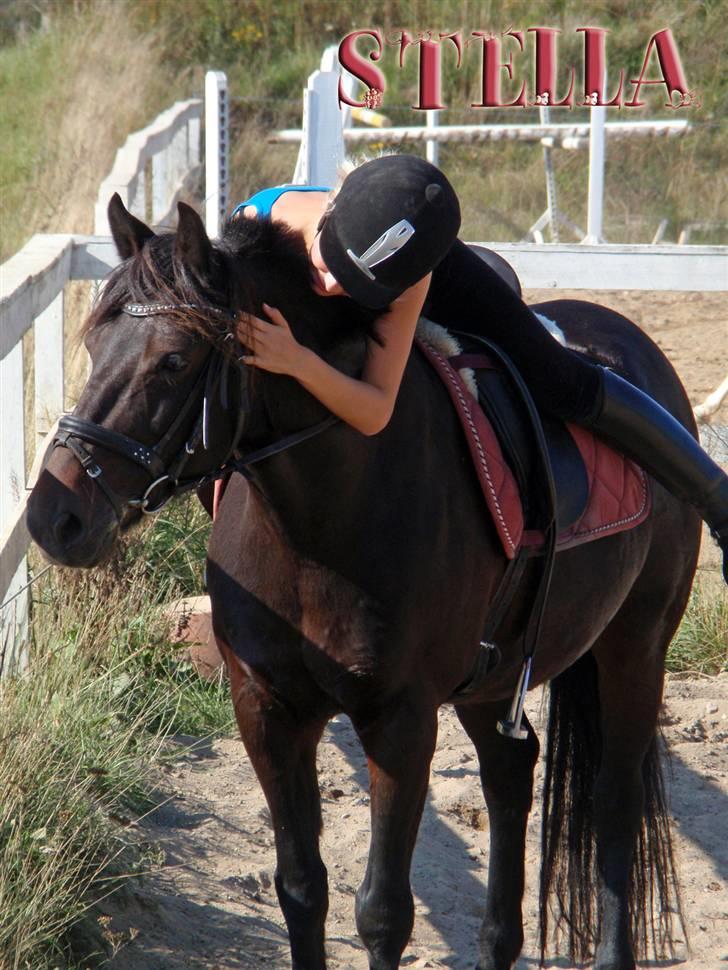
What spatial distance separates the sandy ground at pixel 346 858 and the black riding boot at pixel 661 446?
3.92ft

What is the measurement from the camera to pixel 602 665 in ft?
11.3

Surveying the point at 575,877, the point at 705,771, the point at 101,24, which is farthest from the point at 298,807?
the point at 101,24

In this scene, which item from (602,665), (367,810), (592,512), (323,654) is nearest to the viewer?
(323,654)

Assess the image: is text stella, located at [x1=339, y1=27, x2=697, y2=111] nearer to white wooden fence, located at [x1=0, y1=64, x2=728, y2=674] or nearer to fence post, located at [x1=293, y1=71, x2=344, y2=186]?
fence post, located at [x1=293, y1=71, x2=344, y2=186]

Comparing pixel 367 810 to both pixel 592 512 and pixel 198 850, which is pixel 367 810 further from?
pixel 592 512

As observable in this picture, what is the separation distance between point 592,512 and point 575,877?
116 cm

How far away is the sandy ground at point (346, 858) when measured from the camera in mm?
3182

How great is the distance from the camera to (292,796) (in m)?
2.61

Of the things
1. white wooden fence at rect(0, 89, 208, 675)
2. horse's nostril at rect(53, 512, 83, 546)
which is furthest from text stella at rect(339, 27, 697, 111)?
horse's nostril at rect(53, 512, 83, 546)

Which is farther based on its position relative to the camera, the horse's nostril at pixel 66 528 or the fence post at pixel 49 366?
the fence post at pixel 49 366

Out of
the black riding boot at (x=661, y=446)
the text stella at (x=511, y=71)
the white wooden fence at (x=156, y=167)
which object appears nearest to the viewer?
the black riding boot at (x=661, y=446)

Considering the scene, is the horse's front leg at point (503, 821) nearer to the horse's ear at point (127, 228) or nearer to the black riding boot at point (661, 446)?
the black riding boot at point (661, 446)

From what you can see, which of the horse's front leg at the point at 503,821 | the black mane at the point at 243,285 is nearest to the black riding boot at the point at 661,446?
the horse's front leg at the point at 503,821

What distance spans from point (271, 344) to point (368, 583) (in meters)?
0.53
